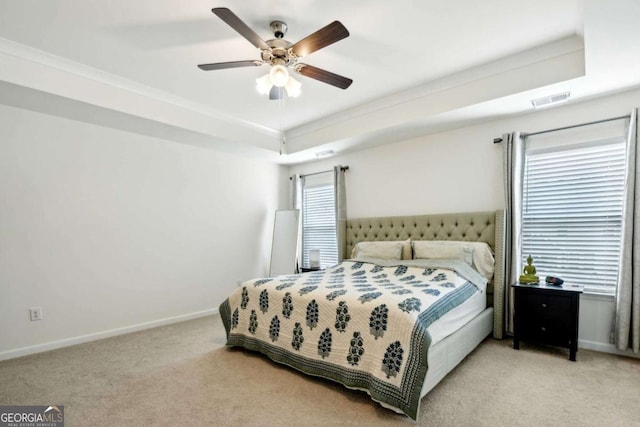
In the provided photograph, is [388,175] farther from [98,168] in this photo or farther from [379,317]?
[98,168]

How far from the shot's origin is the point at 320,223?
5.66 metres

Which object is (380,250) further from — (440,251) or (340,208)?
(340,208)

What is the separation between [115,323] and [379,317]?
3.31 meters

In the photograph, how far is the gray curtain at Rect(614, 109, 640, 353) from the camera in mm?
2814

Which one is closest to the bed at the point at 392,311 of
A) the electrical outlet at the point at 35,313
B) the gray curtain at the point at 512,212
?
the gray curtain at the point at 512,212

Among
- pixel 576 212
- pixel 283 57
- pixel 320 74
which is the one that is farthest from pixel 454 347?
pixel 283 57

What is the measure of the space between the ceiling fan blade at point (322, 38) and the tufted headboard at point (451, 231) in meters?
2.63

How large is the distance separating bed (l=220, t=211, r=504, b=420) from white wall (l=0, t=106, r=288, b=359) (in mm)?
1446

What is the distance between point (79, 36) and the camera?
2.59 meters

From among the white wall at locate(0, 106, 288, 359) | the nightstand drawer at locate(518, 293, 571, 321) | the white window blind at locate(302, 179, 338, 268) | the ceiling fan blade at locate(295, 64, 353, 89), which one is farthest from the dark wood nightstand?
the white wall at locate(0, 106, 288, 359)

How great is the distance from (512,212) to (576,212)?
0.56 m

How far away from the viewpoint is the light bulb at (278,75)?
2432mm

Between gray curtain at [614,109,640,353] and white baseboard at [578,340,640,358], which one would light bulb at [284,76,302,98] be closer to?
gray curtain at [614,109,640,353]

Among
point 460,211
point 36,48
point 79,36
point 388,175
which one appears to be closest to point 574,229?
point 460,211
